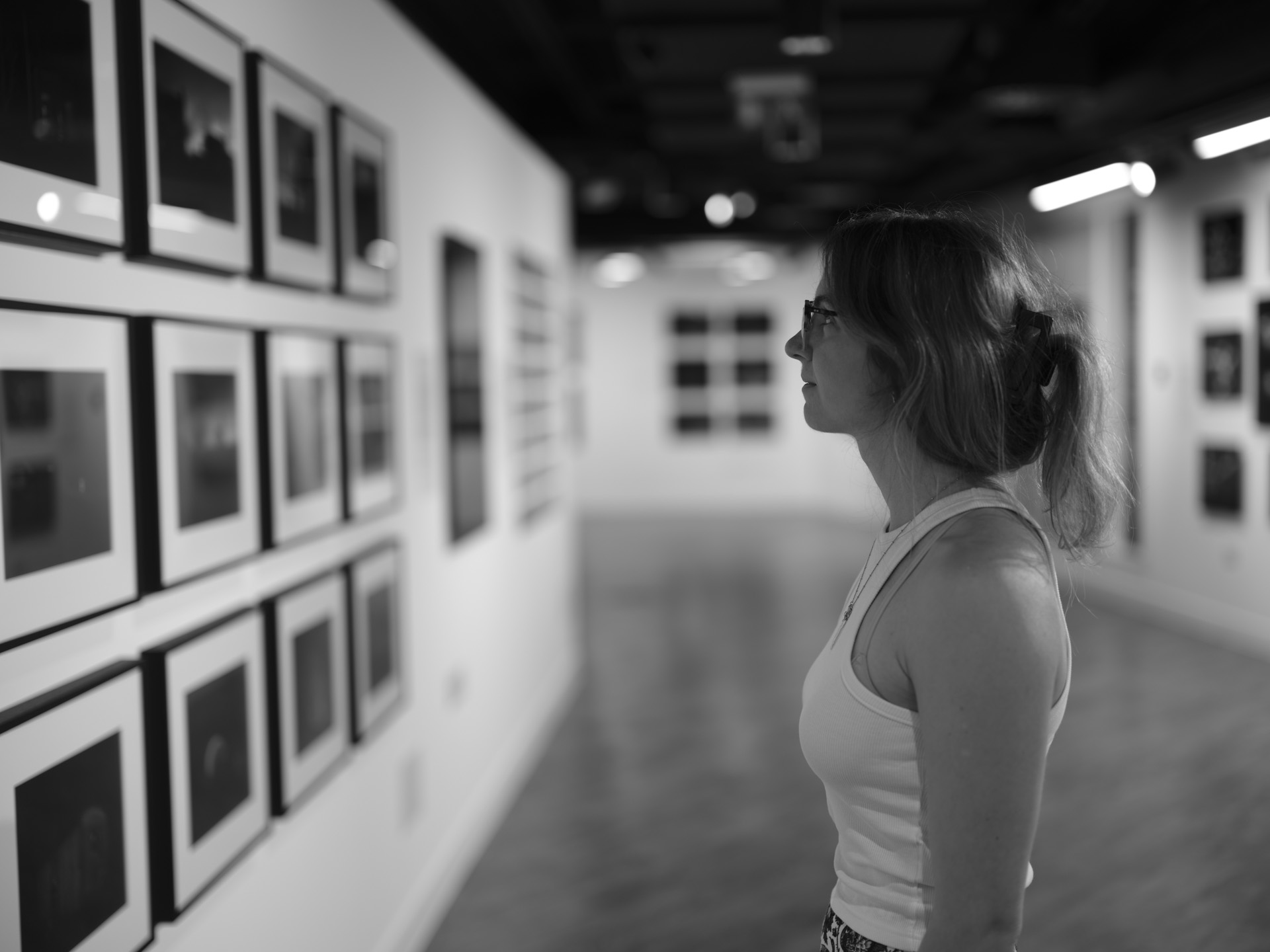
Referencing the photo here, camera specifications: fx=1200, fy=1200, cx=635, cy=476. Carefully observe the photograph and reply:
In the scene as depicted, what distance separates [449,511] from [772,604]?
607 centimetres

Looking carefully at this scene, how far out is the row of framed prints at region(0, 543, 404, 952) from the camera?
71.6 inches

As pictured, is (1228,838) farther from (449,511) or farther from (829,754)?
(829,754)

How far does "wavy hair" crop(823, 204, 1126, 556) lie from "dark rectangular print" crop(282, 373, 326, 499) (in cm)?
180

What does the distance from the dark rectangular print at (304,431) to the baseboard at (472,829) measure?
155 centimetres

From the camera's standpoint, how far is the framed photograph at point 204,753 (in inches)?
88.1

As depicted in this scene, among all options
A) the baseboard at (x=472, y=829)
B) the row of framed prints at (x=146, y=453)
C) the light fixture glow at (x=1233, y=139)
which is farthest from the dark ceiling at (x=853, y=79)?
the baseboard at (x=472, y=829)

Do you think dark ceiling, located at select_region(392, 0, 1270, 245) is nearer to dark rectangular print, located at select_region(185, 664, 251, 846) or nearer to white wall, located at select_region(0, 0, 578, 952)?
white wall, located at select_region(0, 0, 578, 952)

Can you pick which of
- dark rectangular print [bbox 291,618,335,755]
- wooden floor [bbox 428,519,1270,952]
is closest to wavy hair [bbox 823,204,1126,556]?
dark rectangular print [bbox 291,618,335,755]

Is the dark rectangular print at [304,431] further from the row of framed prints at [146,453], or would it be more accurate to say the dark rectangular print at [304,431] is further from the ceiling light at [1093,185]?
the ceiling light at [1093,185]

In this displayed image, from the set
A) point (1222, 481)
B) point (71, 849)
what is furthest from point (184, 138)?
point (1222, 481)

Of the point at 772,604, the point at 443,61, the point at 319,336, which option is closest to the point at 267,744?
the point at 319,336

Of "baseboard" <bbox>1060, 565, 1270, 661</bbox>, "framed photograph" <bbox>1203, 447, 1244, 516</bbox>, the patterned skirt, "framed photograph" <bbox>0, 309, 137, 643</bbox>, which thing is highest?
"framed photograph" <bbox>0, 309, 137, 643</bbox>

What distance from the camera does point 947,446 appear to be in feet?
4.80

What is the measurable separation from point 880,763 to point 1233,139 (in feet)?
22.2
